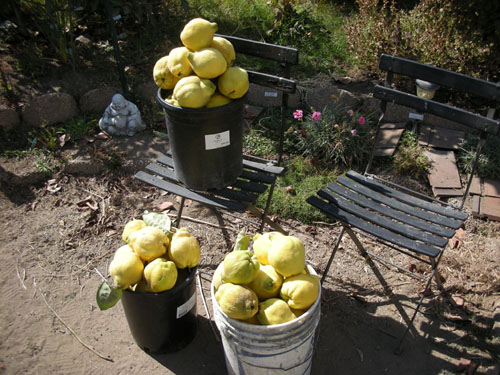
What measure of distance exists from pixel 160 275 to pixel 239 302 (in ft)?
1.75

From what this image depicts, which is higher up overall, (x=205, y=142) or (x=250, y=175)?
(x=205, y=142)

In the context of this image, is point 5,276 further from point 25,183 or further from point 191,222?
point 191,222

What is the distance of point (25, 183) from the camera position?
416cm

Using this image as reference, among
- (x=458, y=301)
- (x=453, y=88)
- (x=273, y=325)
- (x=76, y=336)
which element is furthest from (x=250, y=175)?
(x=458, y=301)

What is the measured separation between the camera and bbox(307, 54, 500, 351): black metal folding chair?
2.60 metres

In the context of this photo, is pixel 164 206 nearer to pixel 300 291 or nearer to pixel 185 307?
pixel 185 307

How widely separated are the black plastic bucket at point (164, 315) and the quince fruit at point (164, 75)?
111cm

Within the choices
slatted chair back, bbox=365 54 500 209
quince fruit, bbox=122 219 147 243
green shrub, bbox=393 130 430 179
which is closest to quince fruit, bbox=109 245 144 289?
quince fruit, bbox=122 219 147 243

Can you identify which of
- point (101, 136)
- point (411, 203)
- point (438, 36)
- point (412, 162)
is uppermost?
point (438, 36)

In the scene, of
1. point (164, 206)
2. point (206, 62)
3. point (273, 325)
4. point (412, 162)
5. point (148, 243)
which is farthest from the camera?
point (412, 162)

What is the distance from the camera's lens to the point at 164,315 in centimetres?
255

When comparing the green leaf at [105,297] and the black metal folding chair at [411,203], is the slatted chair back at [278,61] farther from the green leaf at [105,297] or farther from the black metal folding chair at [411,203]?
the green leaf at [105,297]

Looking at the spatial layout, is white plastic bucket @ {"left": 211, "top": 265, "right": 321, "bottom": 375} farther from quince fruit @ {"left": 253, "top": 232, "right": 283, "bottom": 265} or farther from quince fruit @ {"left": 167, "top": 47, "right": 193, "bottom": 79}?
quince fruit @ {"left": 167, "top": 47, "right": 193, "bottom": 79}

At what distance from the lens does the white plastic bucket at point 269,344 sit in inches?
81.8
